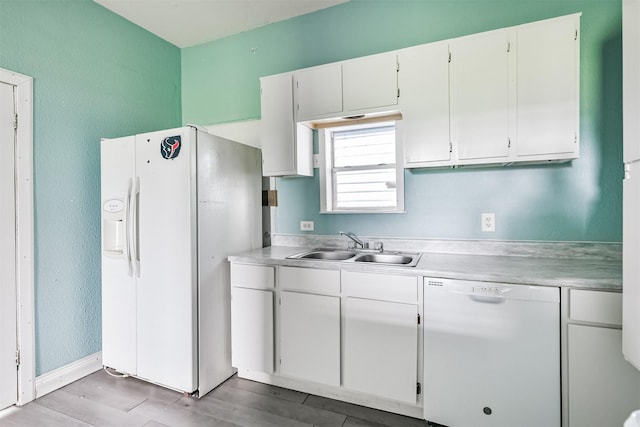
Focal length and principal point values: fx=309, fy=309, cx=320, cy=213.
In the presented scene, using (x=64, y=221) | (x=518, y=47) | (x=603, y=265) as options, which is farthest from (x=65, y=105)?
(x=603, y=265)

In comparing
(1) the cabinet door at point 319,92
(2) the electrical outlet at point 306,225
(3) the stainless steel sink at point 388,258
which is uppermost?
(1) the cabinet door at point 319,92

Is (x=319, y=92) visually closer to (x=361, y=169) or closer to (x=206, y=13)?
(x=361, y=169)

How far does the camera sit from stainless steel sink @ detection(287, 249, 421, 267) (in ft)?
7.13

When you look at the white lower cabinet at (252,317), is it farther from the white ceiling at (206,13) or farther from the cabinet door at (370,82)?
the white ceiling at (206,13)

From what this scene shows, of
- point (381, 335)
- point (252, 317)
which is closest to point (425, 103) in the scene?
point (381, 335)

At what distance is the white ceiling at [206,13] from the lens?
2471mm

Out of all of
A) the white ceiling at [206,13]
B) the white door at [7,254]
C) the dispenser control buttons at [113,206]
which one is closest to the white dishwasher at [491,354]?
the dispenser control buttons at [113,206]

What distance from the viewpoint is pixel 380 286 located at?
1.79m

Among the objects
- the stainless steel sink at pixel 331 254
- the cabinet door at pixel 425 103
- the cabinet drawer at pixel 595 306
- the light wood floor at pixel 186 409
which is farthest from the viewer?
the stainless steel sink at pixel 331 254

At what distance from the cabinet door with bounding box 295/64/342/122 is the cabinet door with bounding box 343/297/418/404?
4.37 ft

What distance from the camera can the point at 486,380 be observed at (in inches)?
62.7

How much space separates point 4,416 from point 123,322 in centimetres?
75

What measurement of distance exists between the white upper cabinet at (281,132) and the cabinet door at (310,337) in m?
0.96

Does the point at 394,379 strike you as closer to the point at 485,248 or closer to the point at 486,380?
the point at 486,380
